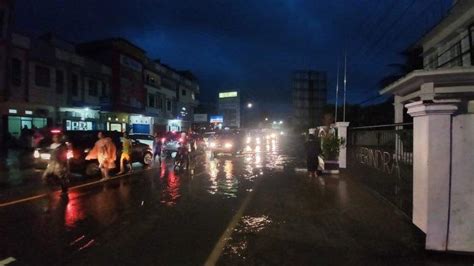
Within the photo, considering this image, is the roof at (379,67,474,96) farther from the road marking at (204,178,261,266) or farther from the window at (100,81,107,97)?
the window at (100,81,107,97)

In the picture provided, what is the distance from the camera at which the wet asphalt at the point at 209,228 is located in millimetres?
5961

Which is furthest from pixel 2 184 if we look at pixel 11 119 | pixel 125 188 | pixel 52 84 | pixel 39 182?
pixel 52 84

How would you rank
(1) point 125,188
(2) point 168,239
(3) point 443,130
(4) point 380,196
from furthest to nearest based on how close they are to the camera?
(1) point 125,188 → (4) point 380,196 → (2) point 168,239 → (3) point 443,130

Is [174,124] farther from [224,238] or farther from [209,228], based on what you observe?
[224,238]

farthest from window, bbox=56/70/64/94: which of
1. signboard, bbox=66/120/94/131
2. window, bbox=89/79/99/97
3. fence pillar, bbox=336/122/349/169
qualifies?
fence pillar, bbox=336/122/349/169

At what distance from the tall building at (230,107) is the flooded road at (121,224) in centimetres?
9595

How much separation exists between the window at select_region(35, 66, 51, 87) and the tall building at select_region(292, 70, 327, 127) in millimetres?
20642

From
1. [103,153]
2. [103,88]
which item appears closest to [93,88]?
[103,88]

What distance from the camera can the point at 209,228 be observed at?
7.63m

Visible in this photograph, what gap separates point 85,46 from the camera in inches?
1740

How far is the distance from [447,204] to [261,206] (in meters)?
4.55

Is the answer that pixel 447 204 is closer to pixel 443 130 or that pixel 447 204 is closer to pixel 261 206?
pixel 443 130

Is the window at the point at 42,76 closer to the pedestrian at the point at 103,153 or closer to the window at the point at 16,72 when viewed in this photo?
the window at the point at 16,72

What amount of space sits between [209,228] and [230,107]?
345 feet
